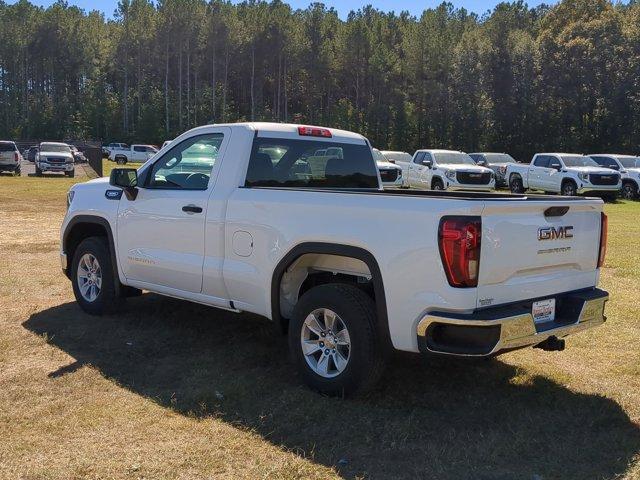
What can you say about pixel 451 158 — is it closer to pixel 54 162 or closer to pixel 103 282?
pixel 54 162

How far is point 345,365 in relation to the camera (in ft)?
15.1

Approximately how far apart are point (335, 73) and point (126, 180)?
240 ft

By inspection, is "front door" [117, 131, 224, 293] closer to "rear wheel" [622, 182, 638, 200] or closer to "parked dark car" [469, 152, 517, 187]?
"rear wheel" [622, 182, 638, 200]

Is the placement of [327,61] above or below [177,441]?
above

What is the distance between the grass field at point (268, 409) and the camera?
3.77 m

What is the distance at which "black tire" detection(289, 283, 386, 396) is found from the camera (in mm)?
4422

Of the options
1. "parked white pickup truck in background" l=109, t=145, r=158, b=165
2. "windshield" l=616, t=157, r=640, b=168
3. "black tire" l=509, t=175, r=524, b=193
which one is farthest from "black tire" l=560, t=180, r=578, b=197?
"parked white pickup truck in background" l=109, t=145, r=158, b=165

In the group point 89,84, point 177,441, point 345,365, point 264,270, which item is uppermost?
point 89,84

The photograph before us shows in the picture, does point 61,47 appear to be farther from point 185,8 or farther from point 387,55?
point 387,55

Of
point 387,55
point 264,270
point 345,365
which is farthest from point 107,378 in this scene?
point 387,55

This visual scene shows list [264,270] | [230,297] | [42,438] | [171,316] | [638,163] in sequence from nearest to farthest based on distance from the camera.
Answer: [42,438] → [264,270] → [230,297] → [171,316] → [638,163]

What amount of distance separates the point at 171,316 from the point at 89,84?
88139 millimetres

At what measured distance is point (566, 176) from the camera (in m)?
24.7

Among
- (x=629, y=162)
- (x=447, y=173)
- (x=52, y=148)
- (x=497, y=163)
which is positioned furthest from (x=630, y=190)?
(x=52, y=148)
